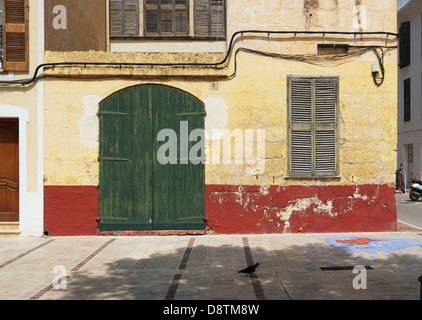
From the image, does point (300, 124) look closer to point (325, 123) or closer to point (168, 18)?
point (325, 123)

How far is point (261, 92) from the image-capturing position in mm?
10344

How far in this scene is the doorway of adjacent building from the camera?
10.4m

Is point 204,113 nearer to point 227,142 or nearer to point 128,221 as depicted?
point 227,142

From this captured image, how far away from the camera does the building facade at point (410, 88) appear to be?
24703mm

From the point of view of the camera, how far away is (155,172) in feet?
33.5

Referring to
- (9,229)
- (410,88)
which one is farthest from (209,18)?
(410,88)

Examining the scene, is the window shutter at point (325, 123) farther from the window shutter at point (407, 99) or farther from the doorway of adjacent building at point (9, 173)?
the window shutter at point (407, 99)

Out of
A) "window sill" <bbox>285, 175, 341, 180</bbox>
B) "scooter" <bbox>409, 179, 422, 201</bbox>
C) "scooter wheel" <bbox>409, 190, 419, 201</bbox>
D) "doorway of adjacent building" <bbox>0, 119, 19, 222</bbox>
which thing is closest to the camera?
"window sill" <bbox>285, 175, 341, 180</bbox>

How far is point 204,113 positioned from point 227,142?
0.81 meters

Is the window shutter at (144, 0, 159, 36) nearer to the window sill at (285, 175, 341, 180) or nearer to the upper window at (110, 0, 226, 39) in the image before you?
the upper window at (110, 0, 226, 39)

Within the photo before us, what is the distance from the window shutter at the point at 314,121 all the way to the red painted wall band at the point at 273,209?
27.8 inches

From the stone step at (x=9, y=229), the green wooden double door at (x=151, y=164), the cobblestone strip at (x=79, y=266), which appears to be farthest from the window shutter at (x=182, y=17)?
the stone step at (x=9, y=229)

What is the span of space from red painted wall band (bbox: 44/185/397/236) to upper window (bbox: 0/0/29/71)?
281 centimetres

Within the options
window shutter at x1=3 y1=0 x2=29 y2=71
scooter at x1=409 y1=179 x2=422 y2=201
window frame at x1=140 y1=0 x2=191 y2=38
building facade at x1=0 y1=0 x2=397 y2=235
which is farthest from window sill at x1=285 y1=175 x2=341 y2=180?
scooter at x1=409 y1=179 x2=422 y2=201
